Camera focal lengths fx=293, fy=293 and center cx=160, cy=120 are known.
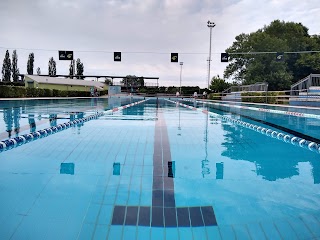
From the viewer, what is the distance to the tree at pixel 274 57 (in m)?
34.8

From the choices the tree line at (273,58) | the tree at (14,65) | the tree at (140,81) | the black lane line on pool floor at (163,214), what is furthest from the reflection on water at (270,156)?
the tree at (14,65)

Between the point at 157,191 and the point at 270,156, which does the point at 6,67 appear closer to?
the point at 270,156

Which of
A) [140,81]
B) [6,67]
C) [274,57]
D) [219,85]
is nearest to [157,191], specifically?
[274,57]

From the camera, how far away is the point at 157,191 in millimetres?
3219

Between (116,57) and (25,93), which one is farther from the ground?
(116,57)

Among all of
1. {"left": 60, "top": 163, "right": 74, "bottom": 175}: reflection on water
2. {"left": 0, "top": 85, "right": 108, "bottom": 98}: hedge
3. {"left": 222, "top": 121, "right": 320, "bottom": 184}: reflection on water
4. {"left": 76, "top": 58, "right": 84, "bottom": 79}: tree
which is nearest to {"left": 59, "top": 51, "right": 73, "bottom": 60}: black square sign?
{"left": 0, "top": 85, "right": 108, "bottom": 98}: hedge

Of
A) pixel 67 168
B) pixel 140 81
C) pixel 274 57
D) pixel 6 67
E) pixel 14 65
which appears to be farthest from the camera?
pixel 140 81

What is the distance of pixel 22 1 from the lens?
1712cm

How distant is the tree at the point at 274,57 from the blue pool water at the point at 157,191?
2609cm

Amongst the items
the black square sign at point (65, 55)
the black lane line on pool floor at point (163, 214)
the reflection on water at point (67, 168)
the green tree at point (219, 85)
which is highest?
the black square sign at point (65, 55)

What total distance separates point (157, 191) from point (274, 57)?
35040 millimetres

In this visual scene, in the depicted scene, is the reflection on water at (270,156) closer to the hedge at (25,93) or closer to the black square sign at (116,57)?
the black square sign at (116,57)

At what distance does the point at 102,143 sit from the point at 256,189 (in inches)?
132

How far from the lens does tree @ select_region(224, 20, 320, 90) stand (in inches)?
1371
